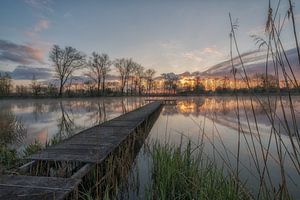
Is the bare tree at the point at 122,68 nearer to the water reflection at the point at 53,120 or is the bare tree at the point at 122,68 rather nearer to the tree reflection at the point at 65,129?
the water reflection at the point at 53,120

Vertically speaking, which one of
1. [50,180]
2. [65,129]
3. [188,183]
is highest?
[50,180]

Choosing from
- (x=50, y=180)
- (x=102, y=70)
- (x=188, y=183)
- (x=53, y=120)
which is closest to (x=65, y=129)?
(x=53, y=120)

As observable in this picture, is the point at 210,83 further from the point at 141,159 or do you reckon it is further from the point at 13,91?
the point at 141,159

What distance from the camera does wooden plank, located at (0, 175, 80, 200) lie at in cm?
265

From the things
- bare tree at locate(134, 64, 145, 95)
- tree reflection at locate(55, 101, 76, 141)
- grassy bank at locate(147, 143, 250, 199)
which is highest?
bare tree at locate(134, 64, 145, 95)

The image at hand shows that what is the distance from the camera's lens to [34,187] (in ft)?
9.45

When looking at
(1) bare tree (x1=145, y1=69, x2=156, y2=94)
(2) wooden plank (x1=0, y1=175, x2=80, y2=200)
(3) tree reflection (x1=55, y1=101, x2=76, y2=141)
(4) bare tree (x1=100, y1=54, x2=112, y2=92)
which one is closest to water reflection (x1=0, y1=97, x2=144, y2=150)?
(3) tree reflection (x1=55, y1=101, x2=76, y2=141)

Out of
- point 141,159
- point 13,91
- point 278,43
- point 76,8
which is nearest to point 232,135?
point 141,159

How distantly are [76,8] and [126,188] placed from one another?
1295 cm

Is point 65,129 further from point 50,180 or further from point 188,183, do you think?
point 188,183

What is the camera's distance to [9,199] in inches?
101

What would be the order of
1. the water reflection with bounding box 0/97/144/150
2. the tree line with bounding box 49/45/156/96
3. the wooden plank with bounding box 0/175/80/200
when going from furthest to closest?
the tree line with bounding box 49/45/156/96, the water reflection with bounding box 0/97/144/150, the wooden plank with bounding box 0/175/80/200

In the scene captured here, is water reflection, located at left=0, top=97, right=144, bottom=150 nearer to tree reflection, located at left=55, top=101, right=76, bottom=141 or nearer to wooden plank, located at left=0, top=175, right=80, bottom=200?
tree reflection, located at left=55, top=101, right=76, bottom=141

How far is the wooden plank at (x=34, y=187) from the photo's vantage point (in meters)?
2.65
